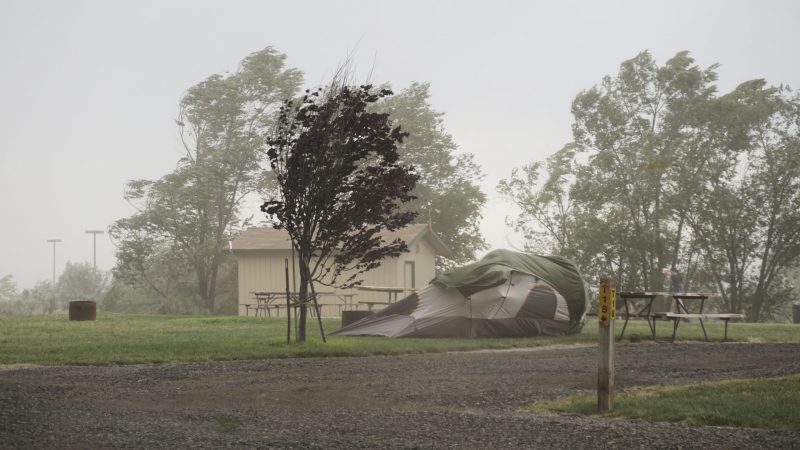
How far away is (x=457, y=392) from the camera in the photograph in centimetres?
911

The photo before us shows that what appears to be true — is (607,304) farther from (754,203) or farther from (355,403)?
(754,203)

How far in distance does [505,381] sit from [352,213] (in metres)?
6.08

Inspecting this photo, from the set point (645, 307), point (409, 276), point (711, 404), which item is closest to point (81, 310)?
point (409, 276)

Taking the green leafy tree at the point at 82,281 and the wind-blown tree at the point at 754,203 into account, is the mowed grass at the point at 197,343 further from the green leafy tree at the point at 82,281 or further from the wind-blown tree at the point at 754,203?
the green leafy tree at the point at 82,281

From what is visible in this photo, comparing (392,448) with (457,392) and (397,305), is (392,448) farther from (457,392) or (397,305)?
(397,305)

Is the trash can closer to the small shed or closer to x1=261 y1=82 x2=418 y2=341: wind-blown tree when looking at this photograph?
the small shed

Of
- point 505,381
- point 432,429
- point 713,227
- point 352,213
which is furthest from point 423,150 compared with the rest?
point 432,429

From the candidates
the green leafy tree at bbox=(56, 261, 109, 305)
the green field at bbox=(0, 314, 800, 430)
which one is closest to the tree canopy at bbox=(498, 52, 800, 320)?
the green field at bbox=(0, 314, 800, 430)

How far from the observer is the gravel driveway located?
634cm

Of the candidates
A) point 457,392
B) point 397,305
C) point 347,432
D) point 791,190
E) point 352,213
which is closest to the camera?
point 347,432

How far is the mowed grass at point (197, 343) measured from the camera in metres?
13.2

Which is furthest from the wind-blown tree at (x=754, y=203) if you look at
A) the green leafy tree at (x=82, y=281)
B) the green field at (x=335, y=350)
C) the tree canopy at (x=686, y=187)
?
the green leafy tree at (x=82, y=281)

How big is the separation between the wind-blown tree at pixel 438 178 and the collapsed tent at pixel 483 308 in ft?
84.6

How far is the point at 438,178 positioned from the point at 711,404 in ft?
131
